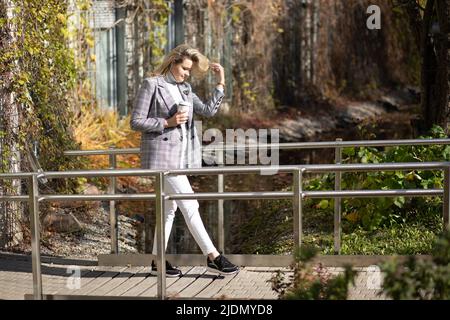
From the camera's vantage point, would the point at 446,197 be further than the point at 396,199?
No

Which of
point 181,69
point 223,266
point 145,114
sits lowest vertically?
point 223,266

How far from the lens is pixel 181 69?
699 cm

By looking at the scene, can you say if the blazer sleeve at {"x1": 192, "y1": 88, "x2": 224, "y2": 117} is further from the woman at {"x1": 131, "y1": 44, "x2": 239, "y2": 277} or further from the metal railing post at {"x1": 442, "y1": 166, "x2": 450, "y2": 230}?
the metal railing post at {"x1": 442, "y1": 166, "x2": 450, "y2": 230}

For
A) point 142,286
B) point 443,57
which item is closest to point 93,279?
point 142,286

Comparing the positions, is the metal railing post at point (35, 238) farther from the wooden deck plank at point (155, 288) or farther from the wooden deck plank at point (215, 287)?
the wooden deck plank at point (215, 287)

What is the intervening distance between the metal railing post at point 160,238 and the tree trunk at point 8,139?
2898 mm

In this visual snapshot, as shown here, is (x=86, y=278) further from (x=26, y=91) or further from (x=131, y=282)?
(x=26, y=91)

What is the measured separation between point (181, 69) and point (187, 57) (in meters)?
0.10

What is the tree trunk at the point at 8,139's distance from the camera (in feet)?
28.9

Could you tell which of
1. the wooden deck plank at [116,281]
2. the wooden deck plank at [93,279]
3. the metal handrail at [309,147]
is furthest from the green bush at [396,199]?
the wooden deck plank at [93,279]

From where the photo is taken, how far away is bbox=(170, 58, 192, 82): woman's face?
696 cm

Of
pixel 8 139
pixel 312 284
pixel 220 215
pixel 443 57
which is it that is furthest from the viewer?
pixel 443 57
